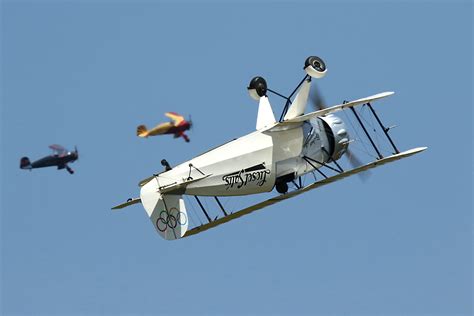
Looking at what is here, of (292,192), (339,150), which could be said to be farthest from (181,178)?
(339,150)

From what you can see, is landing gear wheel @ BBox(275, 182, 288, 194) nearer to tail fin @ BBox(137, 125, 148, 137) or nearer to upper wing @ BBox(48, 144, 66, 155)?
tail fin @ BBox(137, 125, 148, 137)

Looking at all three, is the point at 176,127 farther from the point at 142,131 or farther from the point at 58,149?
the point at 58,149

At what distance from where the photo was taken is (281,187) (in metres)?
35.5

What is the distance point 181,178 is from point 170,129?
567 cm

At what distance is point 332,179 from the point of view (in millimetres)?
35125

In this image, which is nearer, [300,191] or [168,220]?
[168,220]

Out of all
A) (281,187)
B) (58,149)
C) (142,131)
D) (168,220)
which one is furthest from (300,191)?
(58,149)

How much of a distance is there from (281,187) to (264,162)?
3.65ft

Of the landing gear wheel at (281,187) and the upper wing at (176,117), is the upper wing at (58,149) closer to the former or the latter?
the upper wing at (176,117)

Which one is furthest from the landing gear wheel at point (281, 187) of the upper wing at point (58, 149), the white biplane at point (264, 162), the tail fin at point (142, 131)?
the upper wing at point (58, 149)

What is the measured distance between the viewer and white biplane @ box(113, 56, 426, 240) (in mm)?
33312

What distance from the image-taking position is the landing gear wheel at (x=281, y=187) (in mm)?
35459

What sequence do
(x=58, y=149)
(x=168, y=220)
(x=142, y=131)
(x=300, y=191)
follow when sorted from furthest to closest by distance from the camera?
(x=58, y=149)
(x=142, y=131)
(x=300, y=191)
(x=168, y=220)

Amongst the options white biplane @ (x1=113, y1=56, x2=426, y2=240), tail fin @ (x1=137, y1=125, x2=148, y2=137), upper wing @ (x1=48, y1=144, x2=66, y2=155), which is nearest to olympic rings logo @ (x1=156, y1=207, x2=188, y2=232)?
white biplane @ (x1=113, y1=56, x2=426, y2=240)
